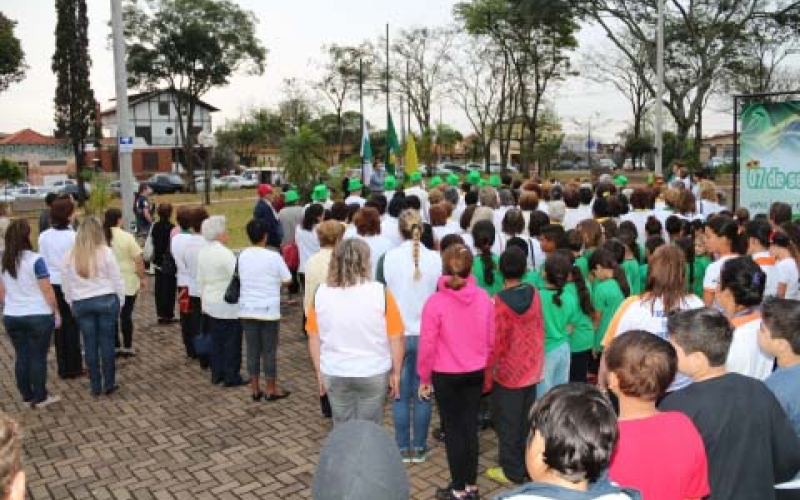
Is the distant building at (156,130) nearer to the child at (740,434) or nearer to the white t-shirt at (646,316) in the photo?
the white t-shirt at (646,316)

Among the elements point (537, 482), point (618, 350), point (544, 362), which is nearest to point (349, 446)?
point (537, 482)

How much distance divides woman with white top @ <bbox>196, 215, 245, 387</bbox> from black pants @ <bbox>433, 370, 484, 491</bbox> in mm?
2873

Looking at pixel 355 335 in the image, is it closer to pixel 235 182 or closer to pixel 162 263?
pixel 162 263

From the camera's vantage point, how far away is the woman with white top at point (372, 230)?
5.95m

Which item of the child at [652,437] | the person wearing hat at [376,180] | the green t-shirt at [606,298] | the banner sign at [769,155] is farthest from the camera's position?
the person wearing hat at [376,180]

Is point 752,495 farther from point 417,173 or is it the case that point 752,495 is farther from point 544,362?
point 417,173

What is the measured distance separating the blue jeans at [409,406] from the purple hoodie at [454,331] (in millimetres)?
579

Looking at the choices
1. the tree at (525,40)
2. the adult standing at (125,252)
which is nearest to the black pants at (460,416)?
the adult standing at (125,252)

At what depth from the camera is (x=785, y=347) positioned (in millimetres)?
2938

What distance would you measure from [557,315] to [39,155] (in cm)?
6578

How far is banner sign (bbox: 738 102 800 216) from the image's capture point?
11.5 meters

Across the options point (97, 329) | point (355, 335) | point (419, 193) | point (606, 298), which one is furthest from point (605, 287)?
point (419, 193)

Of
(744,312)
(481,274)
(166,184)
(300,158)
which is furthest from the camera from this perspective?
(166,184)

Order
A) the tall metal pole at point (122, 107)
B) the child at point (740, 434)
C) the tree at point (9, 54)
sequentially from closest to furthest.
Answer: the child at point (740, 434) < the tall metal pole at point (122, 107) < the tree at point (9, 54)
